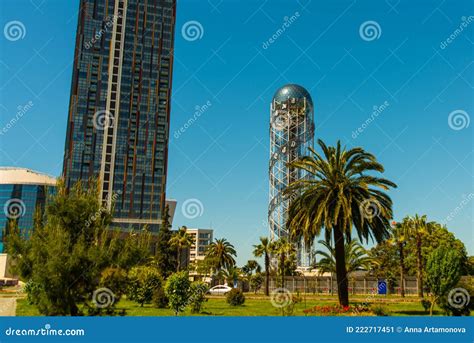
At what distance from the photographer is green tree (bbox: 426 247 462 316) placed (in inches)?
1077

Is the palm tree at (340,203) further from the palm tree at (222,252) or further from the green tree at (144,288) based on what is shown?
the palm tree at (222,252)

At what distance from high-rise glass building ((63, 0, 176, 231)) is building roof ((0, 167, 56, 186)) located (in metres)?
36.5

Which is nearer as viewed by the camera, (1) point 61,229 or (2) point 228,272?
(1) point 61,229

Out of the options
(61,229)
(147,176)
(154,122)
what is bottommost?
(61,229)

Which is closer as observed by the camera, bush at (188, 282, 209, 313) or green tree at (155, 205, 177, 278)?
bush at (188, 282, 209, 313)

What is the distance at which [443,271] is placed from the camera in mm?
27469

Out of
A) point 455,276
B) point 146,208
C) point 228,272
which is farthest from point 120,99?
point 455,276

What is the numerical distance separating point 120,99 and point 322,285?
7832cm

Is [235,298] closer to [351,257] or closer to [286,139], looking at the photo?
[351,257]

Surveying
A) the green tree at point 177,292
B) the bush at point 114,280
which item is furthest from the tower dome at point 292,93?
the bush at point 114,280

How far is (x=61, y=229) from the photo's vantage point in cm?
1800

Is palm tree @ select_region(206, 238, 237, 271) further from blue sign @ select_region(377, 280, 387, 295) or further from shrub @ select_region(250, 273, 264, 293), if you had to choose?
blue sign @ select_region(377, 280, 387, 295)

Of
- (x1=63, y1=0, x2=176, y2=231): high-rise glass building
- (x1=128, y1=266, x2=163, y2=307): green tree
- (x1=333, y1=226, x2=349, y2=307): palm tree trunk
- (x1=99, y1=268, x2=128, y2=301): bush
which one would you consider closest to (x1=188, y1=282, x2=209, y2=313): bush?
(x1=128, y1=266, x2=163, y2=307): green tree

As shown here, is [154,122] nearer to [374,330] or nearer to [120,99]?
[120,99]
